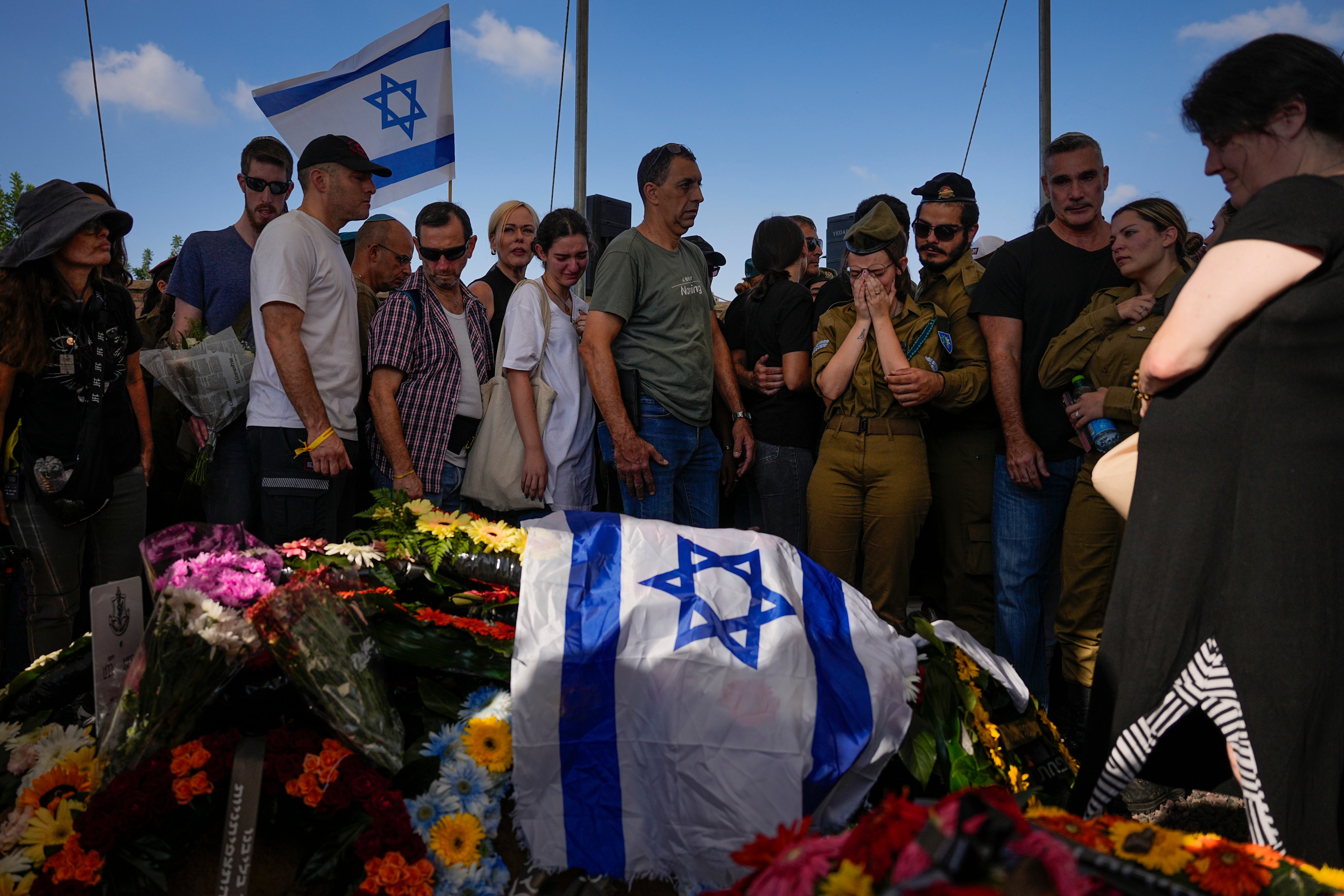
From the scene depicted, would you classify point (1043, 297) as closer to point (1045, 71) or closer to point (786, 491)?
point (786, 491)

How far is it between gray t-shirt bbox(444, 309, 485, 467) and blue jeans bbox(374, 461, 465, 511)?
34mm

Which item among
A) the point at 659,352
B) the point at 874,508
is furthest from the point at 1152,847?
the point at 659,352

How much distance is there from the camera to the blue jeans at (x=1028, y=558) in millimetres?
3492

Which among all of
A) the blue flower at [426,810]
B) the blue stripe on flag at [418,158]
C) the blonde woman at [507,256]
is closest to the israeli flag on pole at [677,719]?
the blue flower at [426,810]

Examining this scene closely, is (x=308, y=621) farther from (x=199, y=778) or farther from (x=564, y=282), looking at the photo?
(x=564, y=282)

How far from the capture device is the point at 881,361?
356cm

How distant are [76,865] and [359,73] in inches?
213

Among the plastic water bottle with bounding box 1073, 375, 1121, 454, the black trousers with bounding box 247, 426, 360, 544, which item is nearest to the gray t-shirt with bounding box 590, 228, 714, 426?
the black trousers with bounding box 247, 426, 360, 544

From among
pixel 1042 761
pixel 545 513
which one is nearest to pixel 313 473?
pixel 545 513

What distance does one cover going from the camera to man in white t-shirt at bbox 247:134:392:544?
3176 millimetres

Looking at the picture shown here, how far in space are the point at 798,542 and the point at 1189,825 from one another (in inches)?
70.4

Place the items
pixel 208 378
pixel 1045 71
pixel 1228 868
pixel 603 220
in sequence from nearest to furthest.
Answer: pixel 1228 868 → pixel 208 378 → pixel 603 220 → pixel 1045 71

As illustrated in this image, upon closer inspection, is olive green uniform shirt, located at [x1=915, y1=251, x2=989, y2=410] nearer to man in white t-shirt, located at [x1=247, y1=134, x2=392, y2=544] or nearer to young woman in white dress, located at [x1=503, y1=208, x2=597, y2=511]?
young woman in white dress, located at [x1=503, y1=208, x2=597, y2=511]

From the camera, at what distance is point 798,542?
4016 millimetres
